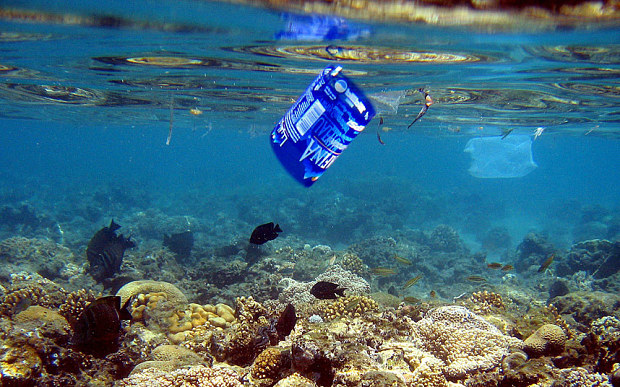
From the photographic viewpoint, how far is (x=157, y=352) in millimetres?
4844

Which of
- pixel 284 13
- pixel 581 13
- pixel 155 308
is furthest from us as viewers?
pixel 155 308

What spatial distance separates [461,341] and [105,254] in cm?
1017

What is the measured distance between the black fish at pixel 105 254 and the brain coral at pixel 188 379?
762cm

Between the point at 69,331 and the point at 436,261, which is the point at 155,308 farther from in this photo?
the point at 436,261

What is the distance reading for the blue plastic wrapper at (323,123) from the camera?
313 cm

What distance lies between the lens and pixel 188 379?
3.71m

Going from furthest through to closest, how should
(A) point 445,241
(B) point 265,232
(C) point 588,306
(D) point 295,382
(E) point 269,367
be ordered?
(A) point 445,241, (C) point 588,306, (B) point 265,232, (E) point 269,367, (D) point 295,382

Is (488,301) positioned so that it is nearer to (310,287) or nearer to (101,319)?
(310,287)

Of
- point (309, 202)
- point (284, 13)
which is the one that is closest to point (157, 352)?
point (284, 13)

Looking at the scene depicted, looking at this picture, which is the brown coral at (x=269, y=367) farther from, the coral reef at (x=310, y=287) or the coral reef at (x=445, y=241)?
the coral reef at (x=445, y=241)

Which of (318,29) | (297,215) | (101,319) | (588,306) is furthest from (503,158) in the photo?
(101,319)

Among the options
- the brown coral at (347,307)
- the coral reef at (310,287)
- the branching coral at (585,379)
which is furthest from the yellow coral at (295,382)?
the coral reef at (310,287)

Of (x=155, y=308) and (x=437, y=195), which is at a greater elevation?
(x=155, y=308)

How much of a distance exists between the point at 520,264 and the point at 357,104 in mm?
20320
